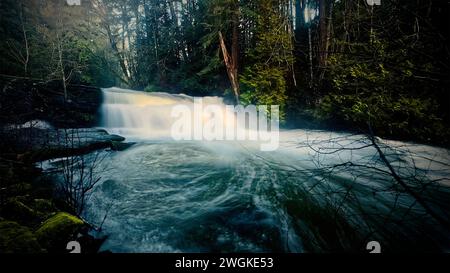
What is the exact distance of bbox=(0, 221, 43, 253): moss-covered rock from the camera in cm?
248

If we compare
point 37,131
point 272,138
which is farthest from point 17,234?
point 272,138

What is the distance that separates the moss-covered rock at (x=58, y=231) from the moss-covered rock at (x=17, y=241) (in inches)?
5.7

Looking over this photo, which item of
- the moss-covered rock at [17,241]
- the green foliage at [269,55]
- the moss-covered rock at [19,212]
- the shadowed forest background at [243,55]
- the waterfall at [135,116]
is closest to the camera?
the moss-covered rock at [17,241]

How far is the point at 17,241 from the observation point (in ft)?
8.45

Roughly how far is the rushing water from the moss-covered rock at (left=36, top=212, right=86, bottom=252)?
61 centimetres

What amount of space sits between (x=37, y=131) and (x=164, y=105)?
6.05 meters

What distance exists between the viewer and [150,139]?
10.5 metres

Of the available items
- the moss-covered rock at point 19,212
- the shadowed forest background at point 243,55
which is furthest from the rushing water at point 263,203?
the shadowed forest background at point 243,55

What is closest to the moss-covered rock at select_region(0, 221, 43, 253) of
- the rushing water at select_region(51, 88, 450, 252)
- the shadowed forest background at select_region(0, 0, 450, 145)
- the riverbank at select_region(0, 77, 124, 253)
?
the riverbank at select_region(0, 77, 124, 253)

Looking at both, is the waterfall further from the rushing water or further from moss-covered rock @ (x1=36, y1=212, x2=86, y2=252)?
moss-covered rock @ (x1=36, y1=212, x2=86, y2=252)

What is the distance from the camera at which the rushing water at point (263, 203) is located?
11.2ft

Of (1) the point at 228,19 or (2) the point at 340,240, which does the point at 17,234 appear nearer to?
(2) the point at 340,240

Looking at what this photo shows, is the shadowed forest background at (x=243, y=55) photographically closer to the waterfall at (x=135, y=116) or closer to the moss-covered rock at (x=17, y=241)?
the waterfall at (x=135, y=116)

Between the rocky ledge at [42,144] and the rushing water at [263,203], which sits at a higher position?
the rocky ledge at [42,144]
